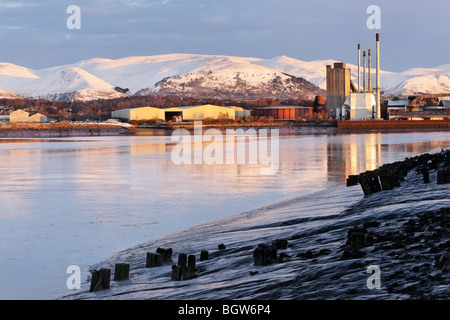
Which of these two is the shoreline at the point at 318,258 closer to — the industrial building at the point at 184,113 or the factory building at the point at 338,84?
the industrial building at the point at 184,113

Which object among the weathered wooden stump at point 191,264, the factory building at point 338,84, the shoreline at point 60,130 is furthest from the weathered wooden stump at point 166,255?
the factory building at point 338,84

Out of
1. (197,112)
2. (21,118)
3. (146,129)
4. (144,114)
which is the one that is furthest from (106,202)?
(197,112)

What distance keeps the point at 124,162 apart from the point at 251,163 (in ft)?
22.4

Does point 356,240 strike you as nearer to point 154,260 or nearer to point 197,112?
point 154,260

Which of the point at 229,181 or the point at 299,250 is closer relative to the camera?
the point at 299,250

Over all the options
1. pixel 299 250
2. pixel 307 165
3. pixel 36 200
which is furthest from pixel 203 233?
pixel 307 165

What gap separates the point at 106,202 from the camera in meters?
16.8

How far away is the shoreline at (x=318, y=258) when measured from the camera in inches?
257

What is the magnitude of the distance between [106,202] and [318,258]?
9799mm

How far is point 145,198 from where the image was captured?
1755cm

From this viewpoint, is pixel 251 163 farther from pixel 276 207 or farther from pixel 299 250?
pixel 299 250

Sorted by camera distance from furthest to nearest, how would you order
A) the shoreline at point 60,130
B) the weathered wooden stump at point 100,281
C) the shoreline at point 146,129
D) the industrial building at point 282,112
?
the industrial building at point 282,112
the shoreline at point 60,130
the shoreline at point 146,129
the weathered wooden stump at point 100,281

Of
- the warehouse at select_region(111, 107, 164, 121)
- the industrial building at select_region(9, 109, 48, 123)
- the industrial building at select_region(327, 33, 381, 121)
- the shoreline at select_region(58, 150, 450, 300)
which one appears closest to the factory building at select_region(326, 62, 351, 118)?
the industrial building at select_region(327, 33, 381, 121)

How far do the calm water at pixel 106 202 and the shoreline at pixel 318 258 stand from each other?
827 millimetres
